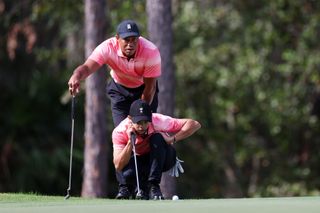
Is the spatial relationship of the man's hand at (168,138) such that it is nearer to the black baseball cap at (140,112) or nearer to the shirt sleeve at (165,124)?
the shirt sleeve at (165,124)

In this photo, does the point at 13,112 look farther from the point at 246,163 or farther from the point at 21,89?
the point at 246,163

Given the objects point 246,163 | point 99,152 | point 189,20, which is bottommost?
point 246,163

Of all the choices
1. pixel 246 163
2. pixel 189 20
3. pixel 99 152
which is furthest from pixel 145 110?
pixel 246 163

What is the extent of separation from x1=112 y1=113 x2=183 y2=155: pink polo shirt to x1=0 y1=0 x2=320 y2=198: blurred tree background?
11129 millimetres

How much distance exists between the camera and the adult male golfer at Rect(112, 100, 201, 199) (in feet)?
38.7

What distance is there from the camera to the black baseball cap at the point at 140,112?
38.4ft

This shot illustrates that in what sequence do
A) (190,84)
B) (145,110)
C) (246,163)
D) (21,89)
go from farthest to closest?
(246,163) < (190,84) < (21,89) < (145,110)

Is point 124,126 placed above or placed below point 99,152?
above

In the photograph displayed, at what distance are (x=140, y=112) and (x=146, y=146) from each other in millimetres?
537

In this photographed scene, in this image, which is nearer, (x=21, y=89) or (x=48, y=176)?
(x=48, y=176)

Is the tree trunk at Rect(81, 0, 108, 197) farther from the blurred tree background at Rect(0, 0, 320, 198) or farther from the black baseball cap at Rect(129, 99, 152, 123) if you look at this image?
the black baseball cap at Rect(129, 99, 152, 123)

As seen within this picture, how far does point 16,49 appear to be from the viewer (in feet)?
92.5

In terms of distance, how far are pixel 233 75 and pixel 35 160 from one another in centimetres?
580

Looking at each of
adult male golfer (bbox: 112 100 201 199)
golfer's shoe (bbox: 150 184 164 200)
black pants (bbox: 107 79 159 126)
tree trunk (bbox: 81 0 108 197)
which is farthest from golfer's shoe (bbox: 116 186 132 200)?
tree trunk (bbox: 81 0 108 197)
